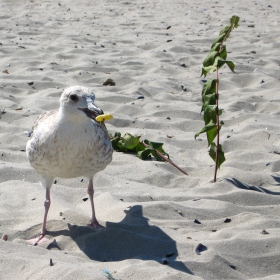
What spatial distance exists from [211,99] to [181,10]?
903cm

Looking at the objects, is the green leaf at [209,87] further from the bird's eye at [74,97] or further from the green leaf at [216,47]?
the bird's eye at [74,97]

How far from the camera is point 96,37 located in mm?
10727

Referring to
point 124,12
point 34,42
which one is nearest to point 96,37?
point 34,42

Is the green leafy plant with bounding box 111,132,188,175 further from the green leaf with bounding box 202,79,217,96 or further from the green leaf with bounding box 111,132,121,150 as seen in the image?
the green leaf with bounding box 202,79,217,96

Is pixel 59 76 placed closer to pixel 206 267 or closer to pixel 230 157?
pixel 230 157

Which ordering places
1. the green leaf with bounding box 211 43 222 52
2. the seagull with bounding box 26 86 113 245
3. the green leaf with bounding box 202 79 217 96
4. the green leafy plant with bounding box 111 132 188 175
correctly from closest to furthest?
the seagull with bounding box 26 86 113 245, the green leaf with bounding box 211 43 222 52, the green leaf with bounding box 202 79 217 96, the green leafy plant with bounding box 111 132 188 175

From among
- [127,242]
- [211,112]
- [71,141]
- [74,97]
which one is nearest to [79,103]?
[74,97]

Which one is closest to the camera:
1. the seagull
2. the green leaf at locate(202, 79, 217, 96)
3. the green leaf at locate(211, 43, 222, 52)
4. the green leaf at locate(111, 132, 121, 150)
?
the seagull

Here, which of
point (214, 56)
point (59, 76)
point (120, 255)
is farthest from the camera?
point (59, 76)

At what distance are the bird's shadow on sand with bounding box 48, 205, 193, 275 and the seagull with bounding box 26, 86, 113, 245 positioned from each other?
5.1 inches

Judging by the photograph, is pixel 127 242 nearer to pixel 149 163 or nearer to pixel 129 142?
pixel 149 163

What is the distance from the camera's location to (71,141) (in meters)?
3.97

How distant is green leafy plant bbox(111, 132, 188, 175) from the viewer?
556cm

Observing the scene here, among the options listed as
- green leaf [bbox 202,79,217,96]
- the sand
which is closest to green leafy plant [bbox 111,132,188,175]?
the sand
